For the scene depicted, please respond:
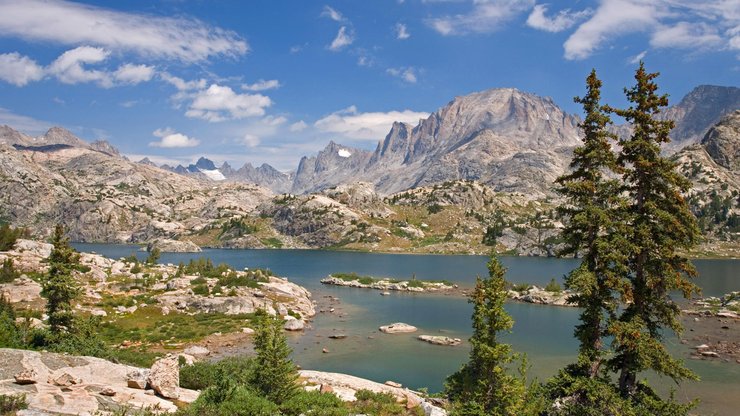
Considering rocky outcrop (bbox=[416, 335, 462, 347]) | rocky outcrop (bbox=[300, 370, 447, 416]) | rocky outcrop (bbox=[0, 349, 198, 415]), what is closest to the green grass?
rocky outcrop (bbox=[300, 370, 447, 416])

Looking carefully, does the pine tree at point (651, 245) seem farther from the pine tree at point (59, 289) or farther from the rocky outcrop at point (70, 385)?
the pine tree at point (59, 289)

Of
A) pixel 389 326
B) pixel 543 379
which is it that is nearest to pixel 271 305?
pixel 389 326

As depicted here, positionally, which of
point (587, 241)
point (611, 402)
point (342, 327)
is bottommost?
point (342, 327)

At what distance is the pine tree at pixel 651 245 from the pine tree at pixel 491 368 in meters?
7.14

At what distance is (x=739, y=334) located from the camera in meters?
72.1

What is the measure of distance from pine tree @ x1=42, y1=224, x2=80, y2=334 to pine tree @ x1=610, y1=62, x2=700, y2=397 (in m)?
43.9

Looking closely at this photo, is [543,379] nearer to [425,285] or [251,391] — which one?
[251,391]

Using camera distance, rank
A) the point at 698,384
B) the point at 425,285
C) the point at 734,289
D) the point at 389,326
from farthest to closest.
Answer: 1. the point at 425,285
2. the point at 734,289
3. the point at 389,326
4. the point at 698,384

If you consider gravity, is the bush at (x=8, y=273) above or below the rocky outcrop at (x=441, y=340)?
above

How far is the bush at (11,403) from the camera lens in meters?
17.4

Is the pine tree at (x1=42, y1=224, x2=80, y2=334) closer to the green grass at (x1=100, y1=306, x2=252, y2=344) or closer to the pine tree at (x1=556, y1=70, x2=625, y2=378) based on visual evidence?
the green grass at (x1=100, y1=306, x2=252, y2=344)

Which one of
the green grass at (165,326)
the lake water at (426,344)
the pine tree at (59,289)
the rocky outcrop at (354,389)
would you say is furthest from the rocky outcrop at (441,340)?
the pine tree at (59,289)

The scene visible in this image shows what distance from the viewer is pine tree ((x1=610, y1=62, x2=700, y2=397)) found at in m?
28.3

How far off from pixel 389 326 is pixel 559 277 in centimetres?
9385
